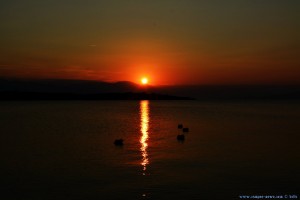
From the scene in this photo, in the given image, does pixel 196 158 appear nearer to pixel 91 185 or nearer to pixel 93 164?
pixel 93 164

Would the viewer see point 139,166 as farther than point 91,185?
Yes

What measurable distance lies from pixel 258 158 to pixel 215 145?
9.08 m

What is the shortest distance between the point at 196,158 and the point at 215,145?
923cm

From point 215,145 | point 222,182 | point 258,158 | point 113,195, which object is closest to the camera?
point 113,195

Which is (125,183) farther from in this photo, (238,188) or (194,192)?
(238,188)

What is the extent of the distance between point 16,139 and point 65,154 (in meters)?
15.2

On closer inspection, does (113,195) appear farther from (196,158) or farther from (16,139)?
(16,139)

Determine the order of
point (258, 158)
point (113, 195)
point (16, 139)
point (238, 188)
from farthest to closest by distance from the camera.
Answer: point (16, 139), point (258, 158), point (238, 188), point (113, 195)

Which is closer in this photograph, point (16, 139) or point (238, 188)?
point (238, 188)

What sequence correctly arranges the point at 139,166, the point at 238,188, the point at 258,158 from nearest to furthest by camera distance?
1. the point at 238,188
2. the point at 139,166
3. the point at 258,158

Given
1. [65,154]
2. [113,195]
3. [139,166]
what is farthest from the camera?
[65,154]

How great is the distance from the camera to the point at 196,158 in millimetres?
31250

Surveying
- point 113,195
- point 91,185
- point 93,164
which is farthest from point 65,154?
point 113,195

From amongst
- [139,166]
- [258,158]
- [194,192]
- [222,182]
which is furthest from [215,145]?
[194,192]
